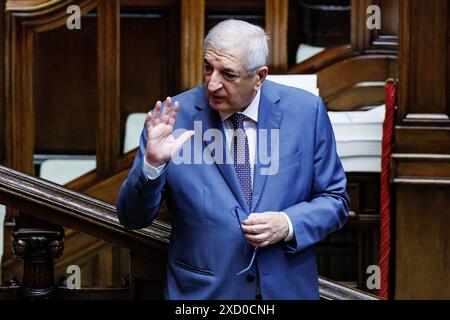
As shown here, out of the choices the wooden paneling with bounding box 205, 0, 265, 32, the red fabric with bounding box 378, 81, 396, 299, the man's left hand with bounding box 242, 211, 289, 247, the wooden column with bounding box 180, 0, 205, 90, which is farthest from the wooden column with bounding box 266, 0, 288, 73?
the man's left hand with bounding box 242, 211, 289, 247

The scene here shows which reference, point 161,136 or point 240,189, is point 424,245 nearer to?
point 240,189

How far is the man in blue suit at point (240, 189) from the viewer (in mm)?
2320

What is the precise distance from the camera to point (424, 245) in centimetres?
380

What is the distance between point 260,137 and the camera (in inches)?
94.7

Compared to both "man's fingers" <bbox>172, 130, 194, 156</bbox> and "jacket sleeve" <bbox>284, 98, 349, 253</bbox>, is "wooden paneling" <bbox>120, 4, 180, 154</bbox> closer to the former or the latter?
"jacket sleeve" <bbox>284, 98, 349, 253</bbox>

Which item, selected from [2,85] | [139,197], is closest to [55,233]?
[139,197]

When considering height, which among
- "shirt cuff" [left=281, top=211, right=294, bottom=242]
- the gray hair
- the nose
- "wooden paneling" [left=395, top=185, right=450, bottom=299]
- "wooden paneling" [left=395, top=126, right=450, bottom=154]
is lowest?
"wooden paneling" [left=395, top=185, right=450, bottom=299]

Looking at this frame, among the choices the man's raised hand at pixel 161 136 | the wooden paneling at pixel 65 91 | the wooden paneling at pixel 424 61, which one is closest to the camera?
the man's raised hand at pixel 161 136

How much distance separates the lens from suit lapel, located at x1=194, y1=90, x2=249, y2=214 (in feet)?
7.75

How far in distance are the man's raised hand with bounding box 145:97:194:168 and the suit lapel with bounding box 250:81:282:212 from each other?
21 cm

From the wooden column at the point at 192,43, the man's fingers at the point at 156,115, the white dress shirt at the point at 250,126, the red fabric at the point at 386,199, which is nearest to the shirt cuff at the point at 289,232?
the white dress shirt at the point at 250,126

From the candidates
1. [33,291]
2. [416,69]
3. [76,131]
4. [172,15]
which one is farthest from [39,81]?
[33,291]

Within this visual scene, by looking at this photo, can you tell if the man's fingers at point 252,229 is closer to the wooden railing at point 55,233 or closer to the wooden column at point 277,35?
the wooden railing at point 55,233

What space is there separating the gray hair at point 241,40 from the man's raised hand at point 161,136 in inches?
7.0
